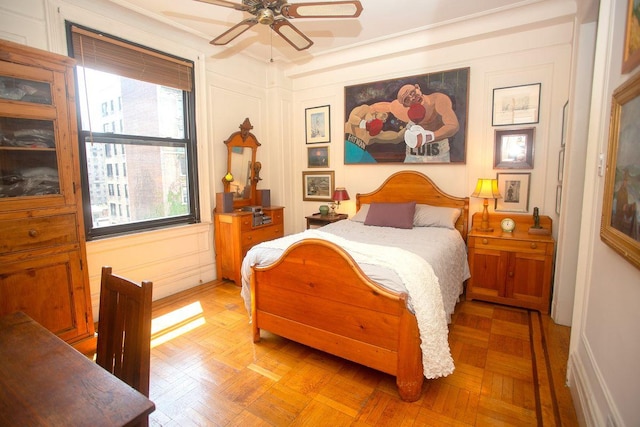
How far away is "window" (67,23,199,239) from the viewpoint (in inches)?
111

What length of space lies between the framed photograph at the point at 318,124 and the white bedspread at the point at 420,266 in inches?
63.8

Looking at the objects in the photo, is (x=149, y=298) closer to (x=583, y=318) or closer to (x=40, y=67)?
(x=40, y=67)

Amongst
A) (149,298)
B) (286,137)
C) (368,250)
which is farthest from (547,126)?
(149,298)

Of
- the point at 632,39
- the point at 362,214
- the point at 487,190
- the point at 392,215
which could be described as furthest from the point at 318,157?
the point at 632,39

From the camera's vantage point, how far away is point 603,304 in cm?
148

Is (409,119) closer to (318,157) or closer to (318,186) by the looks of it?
(318,157)

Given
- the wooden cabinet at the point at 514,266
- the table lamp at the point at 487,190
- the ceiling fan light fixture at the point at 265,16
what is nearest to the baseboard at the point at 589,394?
the wooden cabinet at the point at 514,266

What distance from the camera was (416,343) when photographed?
1821 mm

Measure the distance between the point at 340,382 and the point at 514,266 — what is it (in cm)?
204

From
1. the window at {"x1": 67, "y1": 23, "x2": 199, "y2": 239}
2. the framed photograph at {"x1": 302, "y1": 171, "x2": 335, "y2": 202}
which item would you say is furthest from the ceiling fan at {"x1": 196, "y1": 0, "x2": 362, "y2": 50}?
the framed photograph at {"x1": 302, "y1": 171, "x2": 335, "y2": 202}

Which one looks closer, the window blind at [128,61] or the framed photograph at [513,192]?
the window blind at [128,61]

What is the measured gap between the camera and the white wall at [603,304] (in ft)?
3.86

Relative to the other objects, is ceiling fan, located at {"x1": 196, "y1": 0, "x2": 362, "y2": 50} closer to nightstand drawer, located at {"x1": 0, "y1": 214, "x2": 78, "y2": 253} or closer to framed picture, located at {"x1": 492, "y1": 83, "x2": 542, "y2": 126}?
nightstand drawer, located at {"x1": 0, "y1": 214, "x2": 78, "y2": 253}

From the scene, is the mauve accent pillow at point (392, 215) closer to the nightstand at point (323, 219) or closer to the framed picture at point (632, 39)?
the nightstand at point (323, 219)
